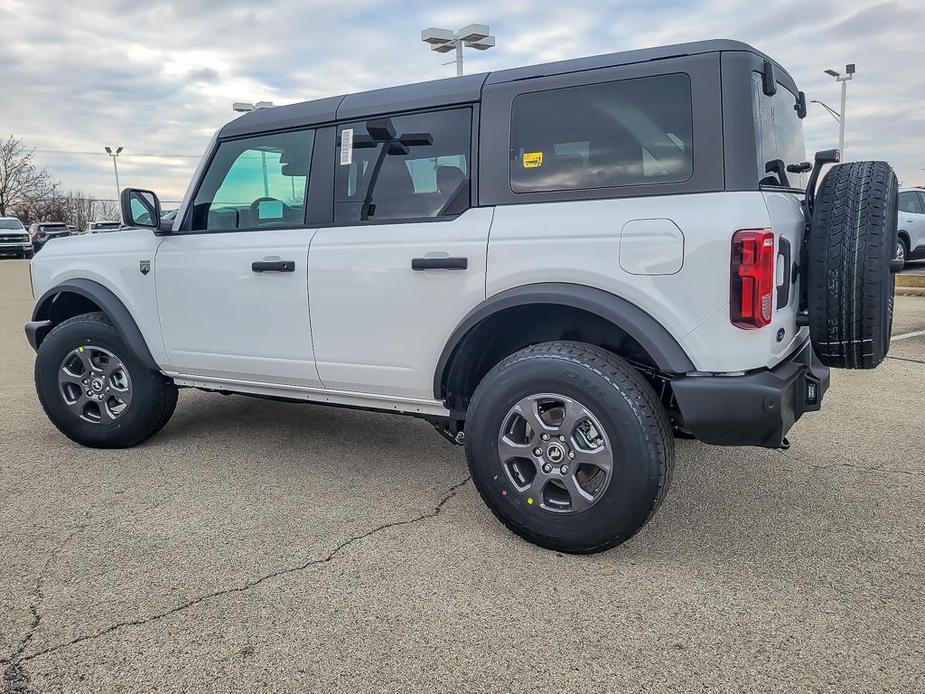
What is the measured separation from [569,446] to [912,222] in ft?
48.5

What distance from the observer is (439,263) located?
3.15 m

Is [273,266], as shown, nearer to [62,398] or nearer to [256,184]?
[256,184]

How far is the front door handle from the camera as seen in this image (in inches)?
141

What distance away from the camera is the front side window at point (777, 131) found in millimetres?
2754

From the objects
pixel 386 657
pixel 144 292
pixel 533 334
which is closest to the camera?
pixel 386 657

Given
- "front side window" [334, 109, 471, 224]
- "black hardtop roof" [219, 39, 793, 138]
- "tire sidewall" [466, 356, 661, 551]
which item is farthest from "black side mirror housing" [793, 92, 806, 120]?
"tire sidewall" [466, 356, 661, 551]

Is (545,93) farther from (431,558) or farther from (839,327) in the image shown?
(431,558)

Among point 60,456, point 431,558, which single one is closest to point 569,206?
point 431,558

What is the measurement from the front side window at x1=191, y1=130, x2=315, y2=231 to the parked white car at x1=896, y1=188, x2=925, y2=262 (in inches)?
563

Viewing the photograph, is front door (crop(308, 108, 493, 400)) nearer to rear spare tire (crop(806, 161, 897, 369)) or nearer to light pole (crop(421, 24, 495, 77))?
rear spare tire (crop(806, 161, 897, 369))

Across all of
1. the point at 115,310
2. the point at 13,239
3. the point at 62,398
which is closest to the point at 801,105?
the point at 115,310

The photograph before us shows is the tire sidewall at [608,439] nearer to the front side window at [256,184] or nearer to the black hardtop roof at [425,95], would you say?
the black hardtop roof at [425,95]

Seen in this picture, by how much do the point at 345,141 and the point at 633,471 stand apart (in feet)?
6.84

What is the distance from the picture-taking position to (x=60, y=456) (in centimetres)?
421
